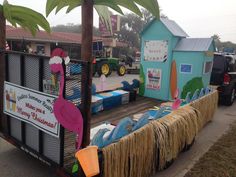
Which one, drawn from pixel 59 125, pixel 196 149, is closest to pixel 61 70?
pixel 59 125

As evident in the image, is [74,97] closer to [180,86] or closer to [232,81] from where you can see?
[180,86]

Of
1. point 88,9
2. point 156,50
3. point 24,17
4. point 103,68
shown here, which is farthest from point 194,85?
point 103,68

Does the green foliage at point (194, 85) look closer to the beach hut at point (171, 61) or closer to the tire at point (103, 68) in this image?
the beach hut at point (171, 61)

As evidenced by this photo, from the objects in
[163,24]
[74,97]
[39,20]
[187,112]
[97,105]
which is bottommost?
[97,105]

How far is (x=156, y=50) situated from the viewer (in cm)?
816

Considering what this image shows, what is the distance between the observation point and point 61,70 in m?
2.44

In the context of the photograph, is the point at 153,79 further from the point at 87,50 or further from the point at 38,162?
the point at 87,50

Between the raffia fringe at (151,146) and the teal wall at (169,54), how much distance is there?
11.2ft

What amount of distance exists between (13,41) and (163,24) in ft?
41.9

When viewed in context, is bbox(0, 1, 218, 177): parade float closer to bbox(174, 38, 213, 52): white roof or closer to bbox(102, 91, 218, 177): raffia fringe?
bbox(102, 91, 218, 177): raffia fringe

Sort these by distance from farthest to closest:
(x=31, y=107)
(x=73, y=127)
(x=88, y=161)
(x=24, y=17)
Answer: (x=24, y=17) → (x=31, y=107) → (x=73, y=127) → (x=88, y=161)

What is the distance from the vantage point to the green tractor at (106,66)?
15.4 meters

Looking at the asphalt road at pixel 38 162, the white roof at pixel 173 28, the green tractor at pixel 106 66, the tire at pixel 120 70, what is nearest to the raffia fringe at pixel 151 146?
the asphalt road at pixel 38 162

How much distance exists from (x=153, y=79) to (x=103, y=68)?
25.8 ft
